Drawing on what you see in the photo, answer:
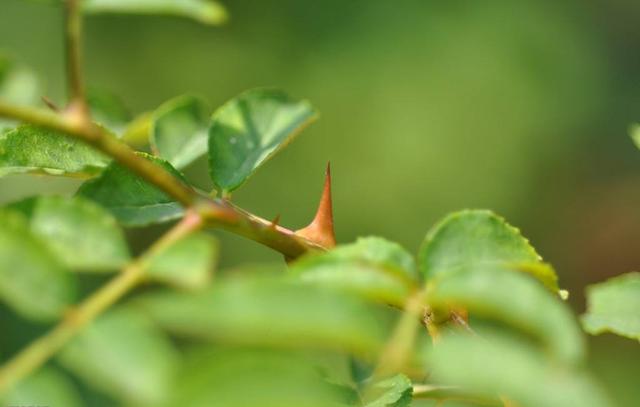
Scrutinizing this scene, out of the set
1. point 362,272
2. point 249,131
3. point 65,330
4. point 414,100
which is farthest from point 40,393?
point 414,100

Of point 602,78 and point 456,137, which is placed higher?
point 602,78

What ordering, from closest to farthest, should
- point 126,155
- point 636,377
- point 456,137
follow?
point 126,155
point 636,377
point 456,137

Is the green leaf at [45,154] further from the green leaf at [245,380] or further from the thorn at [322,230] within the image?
the green leaf at [245,380]

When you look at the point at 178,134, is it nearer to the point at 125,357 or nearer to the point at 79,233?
the point at 79,233

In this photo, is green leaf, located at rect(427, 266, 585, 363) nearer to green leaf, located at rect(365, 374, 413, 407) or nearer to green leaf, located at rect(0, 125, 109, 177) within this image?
green leaf, located at rect(365, 374, 413, 407)

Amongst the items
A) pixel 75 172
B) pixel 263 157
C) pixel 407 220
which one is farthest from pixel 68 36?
pixel 407 220

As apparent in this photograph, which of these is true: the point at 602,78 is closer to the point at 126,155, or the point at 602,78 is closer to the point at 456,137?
the point at 456,137
